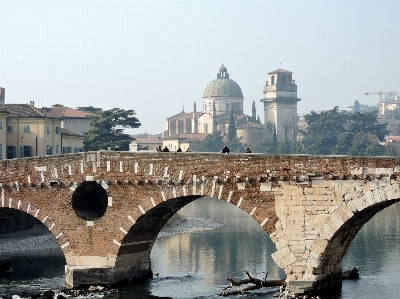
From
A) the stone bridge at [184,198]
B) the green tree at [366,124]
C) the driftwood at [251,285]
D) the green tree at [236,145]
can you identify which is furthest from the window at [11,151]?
the green tree at [236,145]

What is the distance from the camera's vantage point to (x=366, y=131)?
447 feet

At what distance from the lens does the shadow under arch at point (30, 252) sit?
39.3m

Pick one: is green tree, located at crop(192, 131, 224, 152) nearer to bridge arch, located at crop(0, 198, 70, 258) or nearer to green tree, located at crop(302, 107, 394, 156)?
green tree, located at crop(302, 107, 394, 156)

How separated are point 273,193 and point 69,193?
8.90 meters

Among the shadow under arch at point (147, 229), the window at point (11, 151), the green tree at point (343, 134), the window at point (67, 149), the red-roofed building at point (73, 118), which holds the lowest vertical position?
the shadow under arch at point (147, 229)

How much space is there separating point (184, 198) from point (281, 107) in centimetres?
14636

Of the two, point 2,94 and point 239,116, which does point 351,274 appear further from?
point 239,116

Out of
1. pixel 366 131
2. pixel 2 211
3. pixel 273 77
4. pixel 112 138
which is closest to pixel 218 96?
pixel 273 77

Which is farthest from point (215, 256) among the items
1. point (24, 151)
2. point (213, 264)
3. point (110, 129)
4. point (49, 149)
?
point (110, 129)

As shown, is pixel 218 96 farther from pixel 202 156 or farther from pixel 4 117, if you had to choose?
pixel 202 156

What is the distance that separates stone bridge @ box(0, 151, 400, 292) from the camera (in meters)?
30.7

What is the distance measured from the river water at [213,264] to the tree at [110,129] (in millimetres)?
19683

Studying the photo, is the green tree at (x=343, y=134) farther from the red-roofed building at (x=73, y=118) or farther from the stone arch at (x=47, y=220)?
the stone arch at (x=47, y=220)

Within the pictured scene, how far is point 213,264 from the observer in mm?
42938
